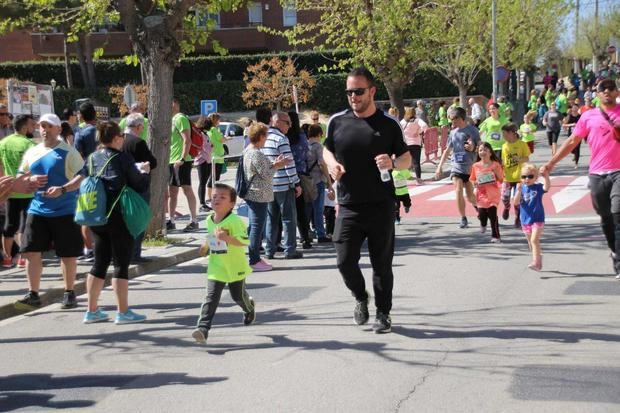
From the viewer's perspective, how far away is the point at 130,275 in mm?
11852

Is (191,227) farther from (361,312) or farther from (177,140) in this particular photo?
(361,312)

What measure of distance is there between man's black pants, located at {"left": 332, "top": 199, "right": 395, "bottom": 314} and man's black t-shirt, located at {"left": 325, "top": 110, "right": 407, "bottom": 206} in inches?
3.5

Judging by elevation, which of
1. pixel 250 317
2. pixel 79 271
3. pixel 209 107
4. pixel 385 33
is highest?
pixel 385 33

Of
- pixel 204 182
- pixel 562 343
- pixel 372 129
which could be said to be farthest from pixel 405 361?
pixel 204 182

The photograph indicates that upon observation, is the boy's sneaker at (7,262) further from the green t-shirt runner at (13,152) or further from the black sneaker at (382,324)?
the black sneaker at (382,324)

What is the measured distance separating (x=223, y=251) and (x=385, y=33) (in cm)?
1870

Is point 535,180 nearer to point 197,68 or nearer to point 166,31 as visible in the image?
point 166,31

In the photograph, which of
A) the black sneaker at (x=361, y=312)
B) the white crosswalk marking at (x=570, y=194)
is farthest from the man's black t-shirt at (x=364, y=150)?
the white crosswalk marking at (x=570, y=194)

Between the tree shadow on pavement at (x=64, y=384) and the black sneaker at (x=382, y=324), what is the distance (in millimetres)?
1614

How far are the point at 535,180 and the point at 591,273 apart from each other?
121 cm

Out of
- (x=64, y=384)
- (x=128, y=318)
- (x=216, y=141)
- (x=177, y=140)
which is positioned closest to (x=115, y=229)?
(x=128, y=318)

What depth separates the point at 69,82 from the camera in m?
54.2

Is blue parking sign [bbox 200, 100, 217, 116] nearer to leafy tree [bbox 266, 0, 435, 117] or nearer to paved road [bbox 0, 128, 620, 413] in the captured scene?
leafy tree [bbox 266, 0, 435, 117]

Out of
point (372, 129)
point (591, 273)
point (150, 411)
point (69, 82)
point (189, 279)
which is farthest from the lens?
point (69, 82)
